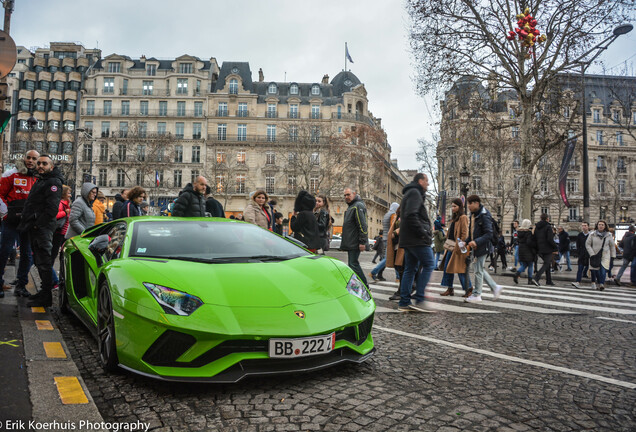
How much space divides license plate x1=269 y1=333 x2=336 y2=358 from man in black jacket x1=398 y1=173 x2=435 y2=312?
155 inches

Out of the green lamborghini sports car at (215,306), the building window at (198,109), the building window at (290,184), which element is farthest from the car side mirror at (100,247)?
the building window at (198,109)

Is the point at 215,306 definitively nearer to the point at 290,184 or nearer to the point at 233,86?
the point at 290,184

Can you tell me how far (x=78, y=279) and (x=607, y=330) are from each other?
593cm

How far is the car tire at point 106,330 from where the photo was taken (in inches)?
134

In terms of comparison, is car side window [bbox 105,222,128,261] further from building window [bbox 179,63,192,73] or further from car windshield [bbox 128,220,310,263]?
building window [bbox 179,63,192,73]

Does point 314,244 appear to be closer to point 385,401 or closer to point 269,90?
point 385,401

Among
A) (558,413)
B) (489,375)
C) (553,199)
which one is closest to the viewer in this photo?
(558,413)

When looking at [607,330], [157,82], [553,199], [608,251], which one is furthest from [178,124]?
[607,330]

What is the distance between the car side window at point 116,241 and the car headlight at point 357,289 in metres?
1.83

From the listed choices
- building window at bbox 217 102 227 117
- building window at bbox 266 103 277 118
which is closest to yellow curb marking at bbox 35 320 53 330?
building window at bbox 266 103 277 118

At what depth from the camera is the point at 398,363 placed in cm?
395

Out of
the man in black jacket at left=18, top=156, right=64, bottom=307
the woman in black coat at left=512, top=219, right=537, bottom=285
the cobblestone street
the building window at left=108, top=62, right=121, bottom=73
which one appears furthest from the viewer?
the building window at left=108, top=62, right=121, bottom=73

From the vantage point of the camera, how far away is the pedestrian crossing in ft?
24.4

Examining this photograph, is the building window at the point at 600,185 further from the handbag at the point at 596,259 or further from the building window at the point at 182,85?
the handbag at the point at 596,259
